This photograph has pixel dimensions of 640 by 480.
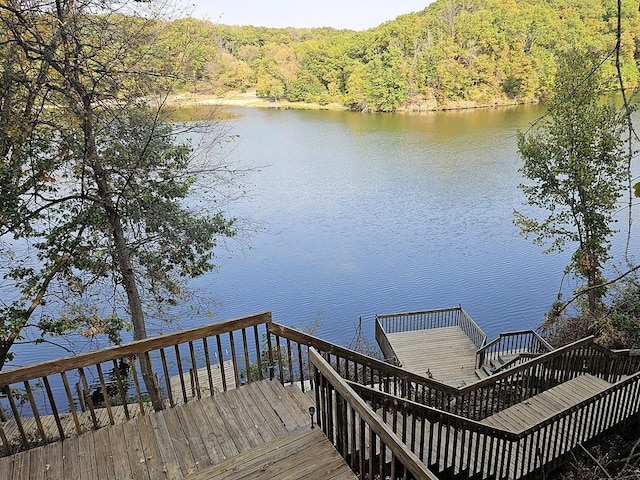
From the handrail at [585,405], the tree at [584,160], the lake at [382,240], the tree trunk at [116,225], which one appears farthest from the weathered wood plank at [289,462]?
the tree at [584,160]

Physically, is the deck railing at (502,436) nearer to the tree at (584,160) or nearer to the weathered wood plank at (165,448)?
the weathered wood plank at (165,448)

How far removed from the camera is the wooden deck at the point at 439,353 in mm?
9961

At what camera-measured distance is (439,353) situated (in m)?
10.8

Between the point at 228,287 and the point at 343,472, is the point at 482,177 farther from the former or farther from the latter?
the point at 343,472

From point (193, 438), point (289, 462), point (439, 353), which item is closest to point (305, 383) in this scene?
point (193, 438)

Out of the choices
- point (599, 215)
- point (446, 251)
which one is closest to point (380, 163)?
point (446, 251)

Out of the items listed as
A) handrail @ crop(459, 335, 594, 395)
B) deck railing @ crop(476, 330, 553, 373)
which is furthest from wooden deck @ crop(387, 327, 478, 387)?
handrail @ crop(459, 335, 594, 395)

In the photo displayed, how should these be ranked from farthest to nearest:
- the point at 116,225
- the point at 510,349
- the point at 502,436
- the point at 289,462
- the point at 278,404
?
the point at 510,349 < the point at 116,225 < the point at 502,436 < the point at 278,404 < the point at 289,462

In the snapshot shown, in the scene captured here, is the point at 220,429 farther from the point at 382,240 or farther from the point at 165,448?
the point at 382,240

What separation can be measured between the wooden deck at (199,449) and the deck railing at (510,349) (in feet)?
23.0

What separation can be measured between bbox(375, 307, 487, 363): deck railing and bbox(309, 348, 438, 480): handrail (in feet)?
27.0

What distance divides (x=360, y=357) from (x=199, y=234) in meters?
4.41

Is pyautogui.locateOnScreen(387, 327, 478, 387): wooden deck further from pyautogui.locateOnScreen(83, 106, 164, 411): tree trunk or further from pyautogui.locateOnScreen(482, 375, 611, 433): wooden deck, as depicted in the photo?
pyautogui.locateOnScreen(83, 106, 164, 411): tree trunk

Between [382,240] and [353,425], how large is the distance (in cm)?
1592
